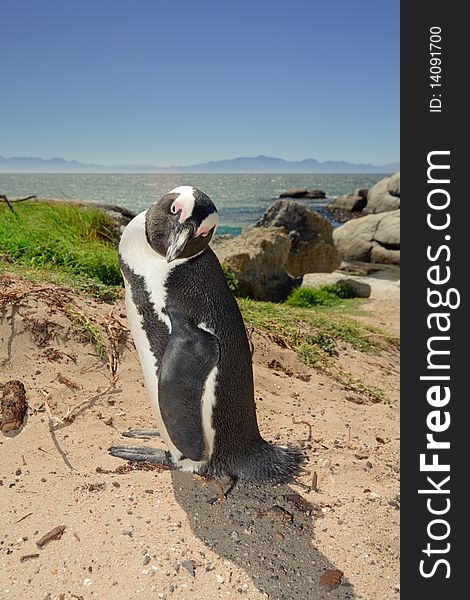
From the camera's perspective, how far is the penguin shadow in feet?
6.94

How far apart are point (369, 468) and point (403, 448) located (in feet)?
2.17

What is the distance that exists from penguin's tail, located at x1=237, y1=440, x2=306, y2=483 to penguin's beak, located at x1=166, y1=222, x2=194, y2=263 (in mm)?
1058

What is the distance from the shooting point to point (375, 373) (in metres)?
4.65

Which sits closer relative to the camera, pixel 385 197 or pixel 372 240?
pixel 372 240

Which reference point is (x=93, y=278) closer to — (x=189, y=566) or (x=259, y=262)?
(x=189, y=566)

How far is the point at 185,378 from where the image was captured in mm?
2320

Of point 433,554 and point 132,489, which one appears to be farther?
point 132,489

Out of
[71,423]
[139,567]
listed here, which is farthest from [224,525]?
[71,423]

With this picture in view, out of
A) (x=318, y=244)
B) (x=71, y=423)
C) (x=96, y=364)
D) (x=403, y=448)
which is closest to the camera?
(x=403, y=448)

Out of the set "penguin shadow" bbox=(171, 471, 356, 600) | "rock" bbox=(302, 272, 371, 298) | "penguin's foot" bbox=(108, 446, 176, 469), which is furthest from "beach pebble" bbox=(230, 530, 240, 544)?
"rock" bbox=(302, 272, 371, 298)

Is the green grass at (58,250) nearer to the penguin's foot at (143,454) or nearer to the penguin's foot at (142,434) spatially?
the penguin's foot at (142,434)

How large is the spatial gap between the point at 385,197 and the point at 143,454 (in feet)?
91.6

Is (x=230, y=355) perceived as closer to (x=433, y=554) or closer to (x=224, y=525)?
(x=224, y=525)

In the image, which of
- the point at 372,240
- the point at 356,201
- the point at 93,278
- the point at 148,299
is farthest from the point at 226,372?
the point at 356,201
